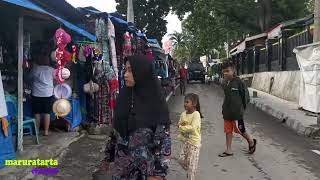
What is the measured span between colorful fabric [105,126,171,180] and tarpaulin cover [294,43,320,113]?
414 inches

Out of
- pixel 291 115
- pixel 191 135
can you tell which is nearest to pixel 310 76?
pixel 291 115

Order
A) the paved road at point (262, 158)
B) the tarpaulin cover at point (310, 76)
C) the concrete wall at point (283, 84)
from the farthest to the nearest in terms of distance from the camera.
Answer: the concrete wall at point (283, 84), the tarpaulin cover at point (310, 76), the paved road at point (262, 158)

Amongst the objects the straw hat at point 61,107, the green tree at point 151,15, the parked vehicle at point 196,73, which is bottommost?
the straw hat at point 61,107

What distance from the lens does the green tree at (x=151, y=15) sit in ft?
116

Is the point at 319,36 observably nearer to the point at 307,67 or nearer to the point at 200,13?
the point at 307,67

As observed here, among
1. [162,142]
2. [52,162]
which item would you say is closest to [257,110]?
[52,162]

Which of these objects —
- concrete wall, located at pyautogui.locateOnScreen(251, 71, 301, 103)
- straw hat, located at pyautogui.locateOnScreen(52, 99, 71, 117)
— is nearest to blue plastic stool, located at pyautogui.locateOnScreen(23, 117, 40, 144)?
straw hat, located at pyautogui.locateOnScreen(52, 99, 71, 117)

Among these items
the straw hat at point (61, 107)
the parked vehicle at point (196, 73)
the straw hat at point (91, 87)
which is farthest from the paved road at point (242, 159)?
the parked vehicle at point (196, 73)

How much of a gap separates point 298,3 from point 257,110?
16.7 metres

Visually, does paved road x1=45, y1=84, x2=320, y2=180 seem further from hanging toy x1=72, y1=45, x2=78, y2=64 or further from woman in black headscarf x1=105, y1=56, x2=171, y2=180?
woman in black headscarf x1=105, y1=56, x2=171, y2=180

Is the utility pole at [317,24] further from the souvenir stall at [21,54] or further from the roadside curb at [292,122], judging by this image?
the souvenir stall at [21,54]

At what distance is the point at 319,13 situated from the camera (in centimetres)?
1583

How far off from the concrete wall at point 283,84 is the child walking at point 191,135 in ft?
39.3

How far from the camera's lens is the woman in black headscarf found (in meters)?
3.99
